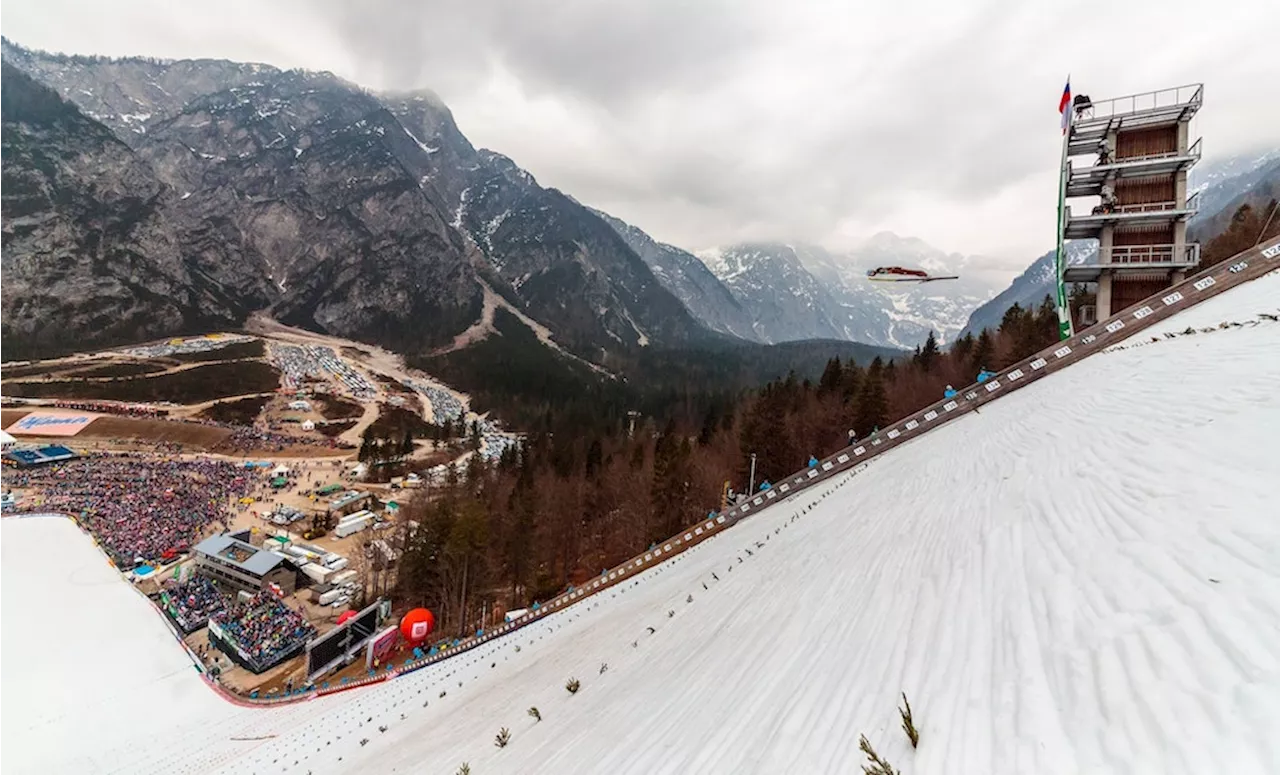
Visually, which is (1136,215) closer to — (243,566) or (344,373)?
(243,566)

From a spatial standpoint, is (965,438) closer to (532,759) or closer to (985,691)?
(985,691)

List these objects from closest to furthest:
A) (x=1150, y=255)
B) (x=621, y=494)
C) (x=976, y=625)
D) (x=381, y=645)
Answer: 1. (x=976, y=625)
2. (x=1150, y=255)
3. (x=381, y=645)
4. (x=621, y=494)

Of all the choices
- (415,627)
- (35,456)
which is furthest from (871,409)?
(35,456)

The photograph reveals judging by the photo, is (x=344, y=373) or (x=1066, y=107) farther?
(x=344, y=373)

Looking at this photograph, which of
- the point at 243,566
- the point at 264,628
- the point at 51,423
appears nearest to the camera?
the point at 264,628

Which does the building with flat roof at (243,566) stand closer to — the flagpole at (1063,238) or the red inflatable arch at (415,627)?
the red inflatable arch at (415,627)

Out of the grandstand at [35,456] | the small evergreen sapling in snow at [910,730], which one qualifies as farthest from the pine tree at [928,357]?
the grandstand at [35,456]

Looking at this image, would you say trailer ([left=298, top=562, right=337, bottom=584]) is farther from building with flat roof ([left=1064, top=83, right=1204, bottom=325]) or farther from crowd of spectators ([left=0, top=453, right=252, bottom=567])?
building with flat roof ([left=1064, top=83, right=1204, bottom=325])

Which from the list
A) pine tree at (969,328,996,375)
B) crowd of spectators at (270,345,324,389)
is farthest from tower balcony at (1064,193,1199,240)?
crowd of spectators at (270,345,324,389)
